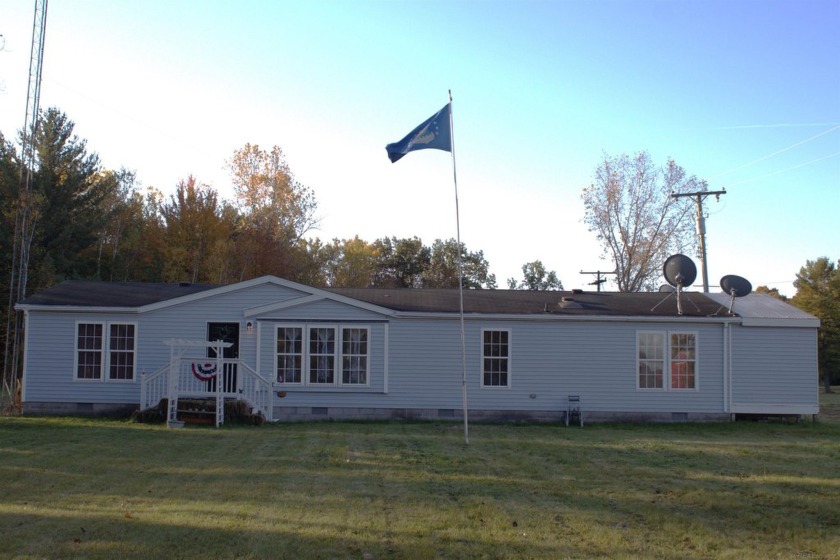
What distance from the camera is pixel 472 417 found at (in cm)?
1950

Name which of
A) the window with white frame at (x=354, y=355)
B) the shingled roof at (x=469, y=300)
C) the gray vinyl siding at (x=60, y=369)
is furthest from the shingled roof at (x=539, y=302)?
the gray vinyl siding at (x=60, y=369)

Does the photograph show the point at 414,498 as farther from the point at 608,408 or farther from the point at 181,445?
the point at 608,408

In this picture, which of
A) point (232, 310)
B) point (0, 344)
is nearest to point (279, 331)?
point (232, 310)

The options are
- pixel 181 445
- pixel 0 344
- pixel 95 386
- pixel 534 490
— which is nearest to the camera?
pixel 534 490

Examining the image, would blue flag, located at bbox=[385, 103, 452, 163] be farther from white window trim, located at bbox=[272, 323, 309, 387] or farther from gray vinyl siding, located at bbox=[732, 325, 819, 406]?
gray vinyl siding, located at bbox=[732, 325, 819, 406]

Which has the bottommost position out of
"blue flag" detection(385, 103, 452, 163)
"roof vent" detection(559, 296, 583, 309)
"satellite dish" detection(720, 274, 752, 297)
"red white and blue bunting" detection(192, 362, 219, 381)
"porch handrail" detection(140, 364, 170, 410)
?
"porch handrail" detection(140, 364, 170, 410)

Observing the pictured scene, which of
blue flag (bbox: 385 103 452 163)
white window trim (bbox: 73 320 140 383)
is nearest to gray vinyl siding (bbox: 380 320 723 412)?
blue flag (bbox: 385 103 452 163)

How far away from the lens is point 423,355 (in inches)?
770

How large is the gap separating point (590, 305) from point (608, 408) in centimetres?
278

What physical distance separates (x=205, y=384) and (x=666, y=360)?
11.7m

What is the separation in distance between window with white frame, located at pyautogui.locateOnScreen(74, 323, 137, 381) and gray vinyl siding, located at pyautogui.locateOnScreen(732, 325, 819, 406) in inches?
614

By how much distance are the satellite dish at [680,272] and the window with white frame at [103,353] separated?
563 inches

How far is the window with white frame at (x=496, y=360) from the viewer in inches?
773

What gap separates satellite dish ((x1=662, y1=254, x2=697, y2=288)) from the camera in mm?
20688
